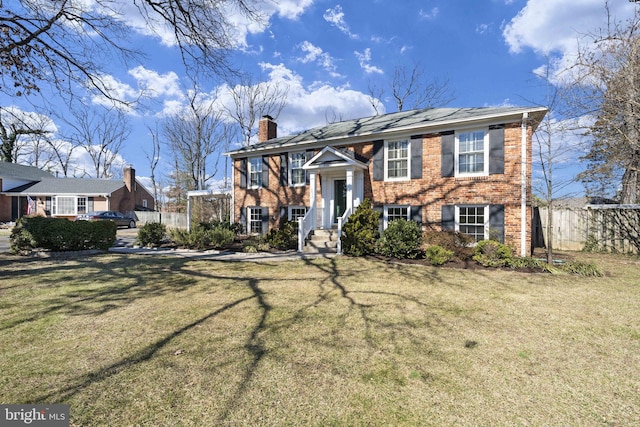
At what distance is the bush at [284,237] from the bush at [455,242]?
532 centimetres

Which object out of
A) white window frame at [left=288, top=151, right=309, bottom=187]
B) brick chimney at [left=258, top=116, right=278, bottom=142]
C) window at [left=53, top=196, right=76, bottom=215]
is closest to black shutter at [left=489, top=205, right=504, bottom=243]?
white window frame at [left=288, top=151, right=309, bottom=187]

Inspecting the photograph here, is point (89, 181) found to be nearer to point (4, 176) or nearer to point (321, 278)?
point (4, 176)

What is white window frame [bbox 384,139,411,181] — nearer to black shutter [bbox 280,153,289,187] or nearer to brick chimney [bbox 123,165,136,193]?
black shutter [bbox 280,153,289,187]

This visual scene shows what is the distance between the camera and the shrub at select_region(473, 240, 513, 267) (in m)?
8.45

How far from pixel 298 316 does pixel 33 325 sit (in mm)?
3812

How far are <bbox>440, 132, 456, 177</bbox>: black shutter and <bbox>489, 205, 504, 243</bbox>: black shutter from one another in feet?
6.34

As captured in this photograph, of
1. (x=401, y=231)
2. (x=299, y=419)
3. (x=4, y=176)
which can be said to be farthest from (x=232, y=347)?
(x=4, y=176)

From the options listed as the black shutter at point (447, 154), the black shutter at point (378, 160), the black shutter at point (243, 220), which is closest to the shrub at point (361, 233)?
the black shutter at point (378, 160)

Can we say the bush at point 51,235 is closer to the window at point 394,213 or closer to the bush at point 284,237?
the bush at point 284,237

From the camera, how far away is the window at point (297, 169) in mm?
14359

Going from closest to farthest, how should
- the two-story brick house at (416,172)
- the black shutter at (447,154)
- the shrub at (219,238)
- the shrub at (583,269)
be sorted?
the shrub at (583,269)
the two-story brick house at (416,172)
the black shutter at (447,154)
the shrub at (219,238)

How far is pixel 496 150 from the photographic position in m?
10.2

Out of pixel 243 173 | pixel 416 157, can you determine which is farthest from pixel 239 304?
pixel 243 173

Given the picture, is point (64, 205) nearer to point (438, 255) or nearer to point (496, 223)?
point (438, 255)
